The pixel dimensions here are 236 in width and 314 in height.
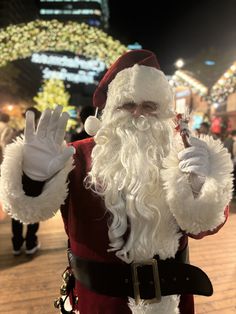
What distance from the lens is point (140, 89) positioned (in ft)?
4.54

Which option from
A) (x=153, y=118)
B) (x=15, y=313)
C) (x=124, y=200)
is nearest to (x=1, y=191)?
(x=124, y=200)

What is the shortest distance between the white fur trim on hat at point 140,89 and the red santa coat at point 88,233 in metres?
0.31

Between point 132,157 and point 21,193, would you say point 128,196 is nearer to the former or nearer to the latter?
point 132,157

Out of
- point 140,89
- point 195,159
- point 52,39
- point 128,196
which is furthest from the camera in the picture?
point 52,39

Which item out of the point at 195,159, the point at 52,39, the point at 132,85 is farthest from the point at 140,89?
the point at 52,39

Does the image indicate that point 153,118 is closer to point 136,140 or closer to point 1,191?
point 136,140

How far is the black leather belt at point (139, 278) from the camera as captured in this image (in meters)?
1.23

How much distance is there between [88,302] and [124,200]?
0.44 metres

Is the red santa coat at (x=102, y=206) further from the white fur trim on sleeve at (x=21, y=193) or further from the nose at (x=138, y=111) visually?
the nose at (x=138, y=111)

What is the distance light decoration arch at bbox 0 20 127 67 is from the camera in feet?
22.3

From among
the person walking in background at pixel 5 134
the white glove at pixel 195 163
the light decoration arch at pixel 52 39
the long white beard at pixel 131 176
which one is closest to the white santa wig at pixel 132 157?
the long white beard at pixel 131 176

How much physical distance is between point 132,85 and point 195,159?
453 millimetres

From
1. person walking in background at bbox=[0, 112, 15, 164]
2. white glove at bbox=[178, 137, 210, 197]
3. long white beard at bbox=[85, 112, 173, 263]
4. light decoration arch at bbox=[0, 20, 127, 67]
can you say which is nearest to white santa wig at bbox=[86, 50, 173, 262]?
long white beard at bbox=[85, 112, 173, 263]

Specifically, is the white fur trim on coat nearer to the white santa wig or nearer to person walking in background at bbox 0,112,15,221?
the white santa wig
